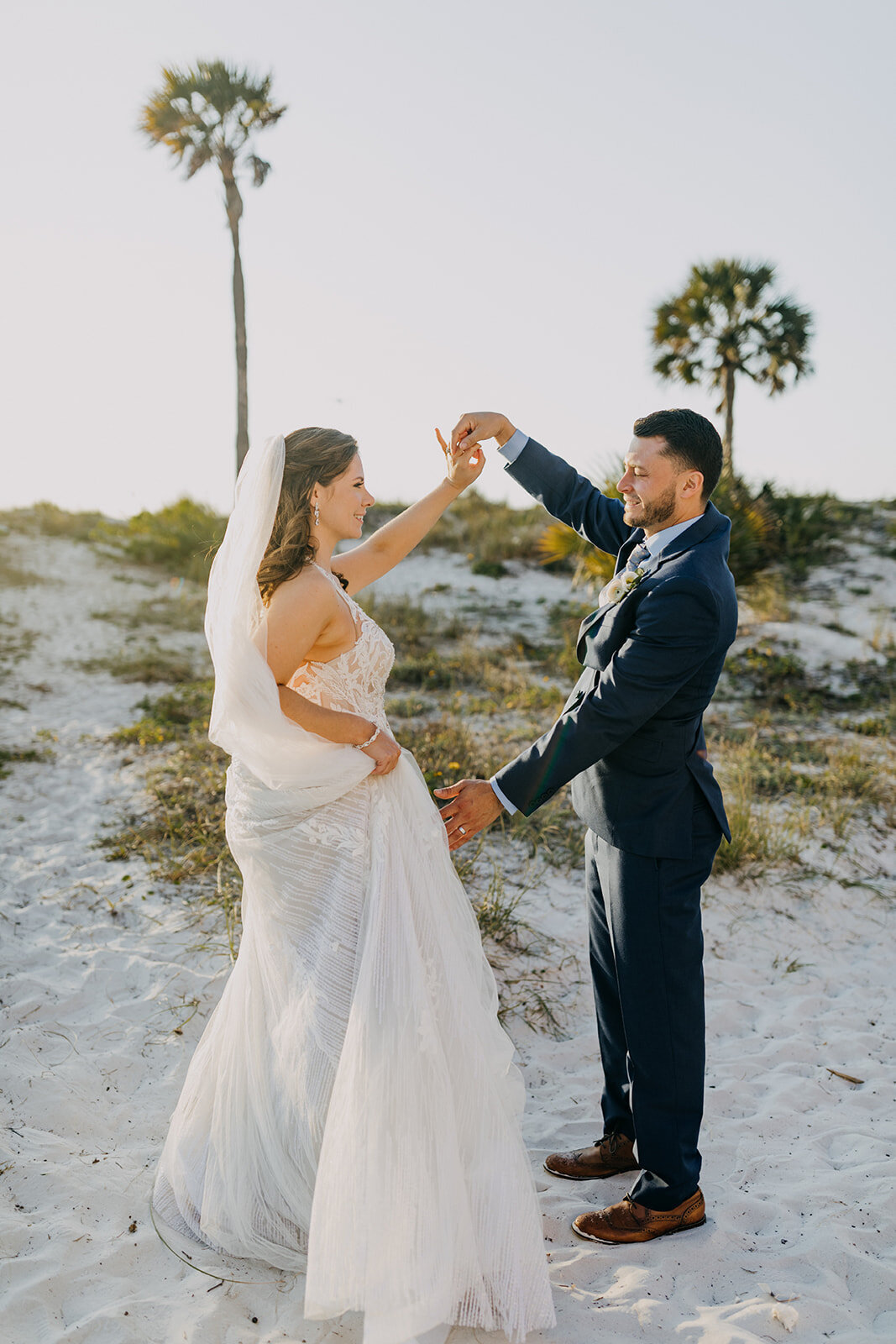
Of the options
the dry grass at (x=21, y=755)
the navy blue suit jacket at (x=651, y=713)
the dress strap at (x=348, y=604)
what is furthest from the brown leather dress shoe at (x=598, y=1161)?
the dry grass at (x=21, y=755)

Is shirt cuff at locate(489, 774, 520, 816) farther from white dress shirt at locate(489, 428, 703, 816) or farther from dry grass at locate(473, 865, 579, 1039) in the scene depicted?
dry grass at locate(473, 865, 579, 1039)

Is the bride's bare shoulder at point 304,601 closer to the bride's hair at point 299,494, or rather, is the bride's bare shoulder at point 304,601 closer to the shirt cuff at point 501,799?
the bride's hair at point 299,494

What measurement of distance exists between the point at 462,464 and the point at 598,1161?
2.70 meters

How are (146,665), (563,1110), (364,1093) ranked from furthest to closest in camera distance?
(146,665) < (563,1110) < (364,1093)

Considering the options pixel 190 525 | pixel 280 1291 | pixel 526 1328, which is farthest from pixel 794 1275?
pixel 190 525

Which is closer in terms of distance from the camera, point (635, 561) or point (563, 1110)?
point (635, 561)

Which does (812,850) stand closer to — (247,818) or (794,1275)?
(794,1275)

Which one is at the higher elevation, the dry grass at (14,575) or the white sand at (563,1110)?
the dry grass at (14,575)

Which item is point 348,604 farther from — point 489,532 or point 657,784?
point 489,532

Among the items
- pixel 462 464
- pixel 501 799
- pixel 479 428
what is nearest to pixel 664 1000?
pixel 501 799

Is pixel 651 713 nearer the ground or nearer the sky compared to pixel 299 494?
nearer the ground

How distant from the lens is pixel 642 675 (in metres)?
2.81

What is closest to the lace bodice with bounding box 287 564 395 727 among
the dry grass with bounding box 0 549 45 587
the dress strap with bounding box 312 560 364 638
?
the dress strap with bounding box 312 560 364 638

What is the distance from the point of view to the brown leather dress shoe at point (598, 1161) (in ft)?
11.0
